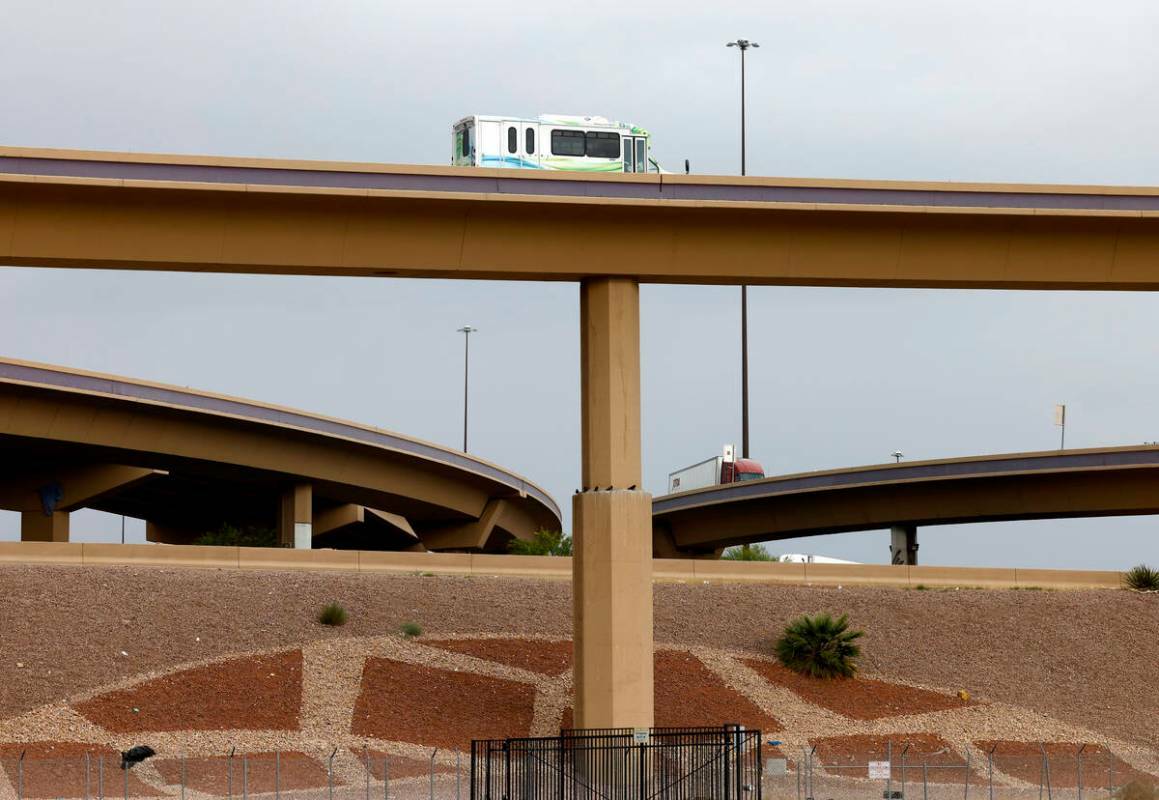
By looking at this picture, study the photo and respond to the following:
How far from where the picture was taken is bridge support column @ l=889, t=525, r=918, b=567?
237ft

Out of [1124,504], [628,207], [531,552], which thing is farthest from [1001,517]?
[628,207]

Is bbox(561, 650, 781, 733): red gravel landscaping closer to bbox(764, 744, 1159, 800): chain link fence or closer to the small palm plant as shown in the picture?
bbox(764, 744, 1159, 800): chain link fence

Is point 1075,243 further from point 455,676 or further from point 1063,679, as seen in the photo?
point 455,676

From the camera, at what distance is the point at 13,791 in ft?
101

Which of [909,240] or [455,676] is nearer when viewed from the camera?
[909,240]

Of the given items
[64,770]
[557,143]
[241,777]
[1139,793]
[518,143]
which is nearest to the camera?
[1139,793]

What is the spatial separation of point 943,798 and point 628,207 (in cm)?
1309

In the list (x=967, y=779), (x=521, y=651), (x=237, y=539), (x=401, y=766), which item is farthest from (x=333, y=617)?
(x=237, y=539)

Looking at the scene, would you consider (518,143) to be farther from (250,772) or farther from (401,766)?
(250,772)

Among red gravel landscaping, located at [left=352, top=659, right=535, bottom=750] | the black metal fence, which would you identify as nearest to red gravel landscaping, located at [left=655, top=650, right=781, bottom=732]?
red gravel landscaping, located at [left=352, top=659, right=535, bottom=750]

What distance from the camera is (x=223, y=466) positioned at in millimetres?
63125

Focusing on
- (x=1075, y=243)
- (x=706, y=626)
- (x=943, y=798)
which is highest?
(x=1075, y=243)

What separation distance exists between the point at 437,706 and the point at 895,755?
10.3 metres

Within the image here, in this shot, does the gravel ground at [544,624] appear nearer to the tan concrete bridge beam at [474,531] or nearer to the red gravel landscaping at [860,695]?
the red gravel landscaping at [860,695]
